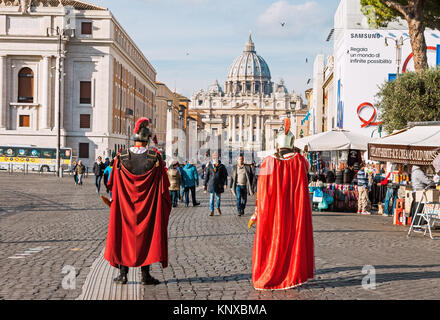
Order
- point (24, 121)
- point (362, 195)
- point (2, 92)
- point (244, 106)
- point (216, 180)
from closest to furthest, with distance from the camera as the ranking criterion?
point (216, 180) → point (362, 195) → point (2, 92) → point (24, 121) → point (244, 106)

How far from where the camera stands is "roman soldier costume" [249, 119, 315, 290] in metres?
5.78

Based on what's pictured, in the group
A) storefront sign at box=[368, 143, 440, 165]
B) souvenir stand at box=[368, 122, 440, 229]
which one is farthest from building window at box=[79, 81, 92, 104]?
storefront sign at box=[368, 143, 440, 165]

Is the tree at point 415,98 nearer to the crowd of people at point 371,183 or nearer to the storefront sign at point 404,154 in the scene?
the crowd of people at point 371,183

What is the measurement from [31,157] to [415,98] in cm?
3369

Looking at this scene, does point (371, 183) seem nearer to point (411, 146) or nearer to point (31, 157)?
point (411, 146)

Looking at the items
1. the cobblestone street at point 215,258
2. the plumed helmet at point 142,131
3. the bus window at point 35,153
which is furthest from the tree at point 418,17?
the bus window at point 35,153

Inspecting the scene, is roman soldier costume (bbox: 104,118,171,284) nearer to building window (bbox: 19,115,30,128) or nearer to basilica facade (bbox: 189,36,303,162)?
building window (bbox: 19,115,30,128)

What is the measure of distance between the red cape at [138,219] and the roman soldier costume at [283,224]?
93 cm

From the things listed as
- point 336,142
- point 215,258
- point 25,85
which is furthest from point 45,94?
point 215,258

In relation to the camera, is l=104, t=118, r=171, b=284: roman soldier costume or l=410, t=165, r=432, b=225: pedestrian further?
l=410, t=165, r=432, b=225: pedestrian

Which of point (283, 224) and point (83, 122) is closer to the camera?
point (283, 224)

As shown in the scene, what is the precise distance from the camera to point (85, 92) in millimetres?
51188

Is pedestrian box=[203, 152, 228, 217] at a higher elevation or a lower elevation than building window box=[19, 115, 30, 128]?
lower
